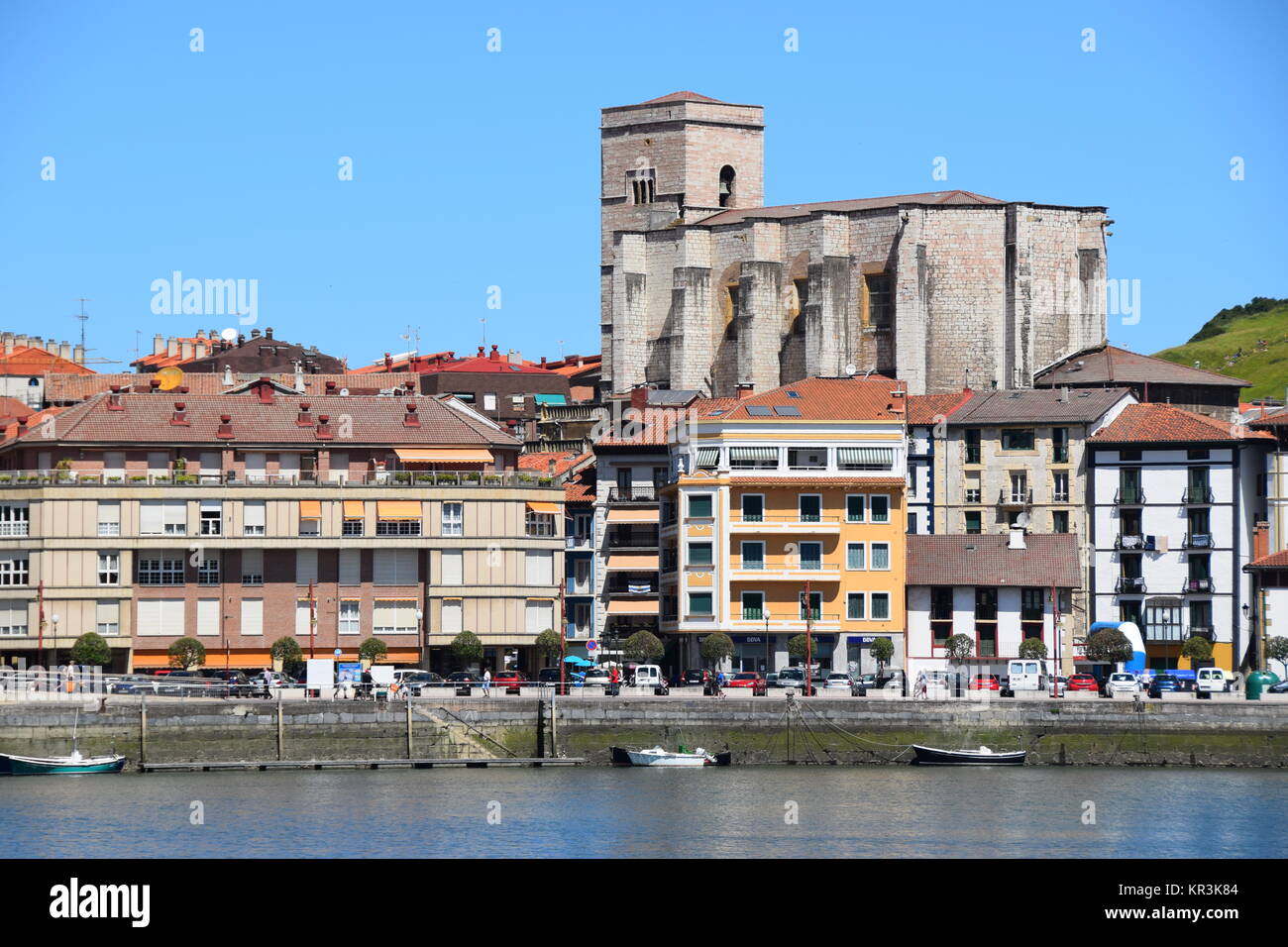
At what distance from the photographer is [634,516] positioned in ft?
271

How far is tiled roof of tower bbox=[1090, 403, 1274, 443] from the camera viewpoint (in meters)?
82.0

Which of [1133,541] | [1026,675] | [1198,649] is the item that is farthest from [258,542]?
[1198,649]

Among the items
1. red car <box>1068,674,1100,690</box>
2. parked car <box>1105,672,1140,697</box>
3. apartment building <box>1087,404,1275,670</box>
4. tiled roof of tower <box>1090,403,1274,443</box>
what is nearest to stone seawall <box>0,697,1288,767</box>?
parked car <box>1105,672,1140,697</box>

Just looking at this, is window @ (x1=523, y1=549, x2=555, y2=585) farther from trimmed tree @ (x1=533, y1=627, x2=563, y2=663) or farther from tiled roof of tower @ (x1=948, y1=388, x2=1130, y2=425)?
tiled roof of tower @ (x1=948, y1=388, x2=1130, y2=425)

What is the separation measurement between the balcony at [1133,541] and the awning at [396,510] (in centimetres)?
2756

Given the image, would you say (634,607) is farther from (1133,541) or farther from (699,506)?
(1133,541)

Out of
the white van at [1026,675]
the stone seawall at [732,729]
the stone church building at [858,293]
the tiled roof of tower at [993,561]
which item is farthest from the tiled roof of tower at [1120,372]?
the stone seawall at [732,729]

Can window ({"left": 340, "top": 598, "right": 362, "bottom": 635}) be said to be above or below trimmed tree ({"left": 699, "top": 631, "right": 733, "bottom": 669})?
above

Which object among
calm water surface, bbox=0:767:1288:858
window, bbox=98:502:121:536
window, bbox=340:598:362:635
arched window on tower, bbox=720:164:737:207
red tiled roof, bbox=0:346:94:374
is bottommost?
calm water surface, bbox=0:767:1288:858

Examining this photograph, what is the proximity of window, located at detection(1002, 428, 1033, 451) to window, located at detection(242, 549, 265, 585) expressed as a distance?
99.6 feet

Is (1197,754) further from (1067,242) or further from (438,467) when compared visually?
(1067,242)

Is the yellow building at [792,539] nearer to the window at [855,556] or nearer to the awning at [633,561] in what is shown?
the window at [855,556]

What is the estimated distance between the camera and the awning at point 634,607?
267 ft
